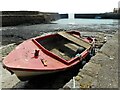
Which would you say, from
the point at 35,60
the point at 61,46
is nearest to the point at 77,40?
the point at 61,46

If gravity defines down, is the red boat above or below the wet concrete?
above

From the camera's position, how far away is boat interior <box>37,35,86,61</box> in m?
8.95

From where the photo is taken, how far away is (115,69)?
676 centimetres

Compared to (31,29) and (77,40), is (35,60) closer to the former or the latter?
(77,40)

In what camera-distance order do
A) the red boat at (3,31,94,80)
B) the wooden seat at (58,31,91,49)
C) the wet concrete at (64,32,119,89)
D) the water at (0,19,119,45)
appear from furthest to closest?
the water at (0,19,119,45) < the wooden seat at (58,31,91,49) < the red boat at (3,31,94,80) < the wet concrete at (64,32,119,89)

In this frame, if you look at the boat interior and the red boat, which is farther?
the boat interior

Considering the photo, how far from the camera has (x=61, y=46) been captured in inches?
379

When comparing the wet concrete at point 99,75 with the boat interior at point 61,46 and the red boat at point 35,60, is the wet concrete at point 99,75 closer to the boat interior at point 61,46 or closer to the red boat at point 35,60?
the red boat at point 35,60

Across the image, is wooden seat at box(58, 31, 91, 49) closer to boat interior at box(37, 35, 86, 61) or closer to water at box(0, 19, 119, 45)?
boat interior at box(37, 35, 86, 61)

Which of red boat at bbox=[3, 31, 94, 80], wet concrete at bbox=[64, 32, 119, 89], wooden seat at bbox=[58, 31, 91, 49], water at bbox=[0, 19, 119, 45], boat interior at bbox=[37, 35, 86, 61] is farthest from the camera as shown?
water at bbox=[0, 19, 119, 45]

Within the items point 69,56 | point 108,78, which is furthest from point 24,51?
point 108,78

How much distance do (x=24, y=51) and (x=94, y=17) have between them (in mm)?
92629

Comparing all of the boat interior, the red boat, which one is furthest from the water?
the red boat

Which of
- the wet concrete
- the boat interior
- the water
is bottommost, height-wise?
the water
